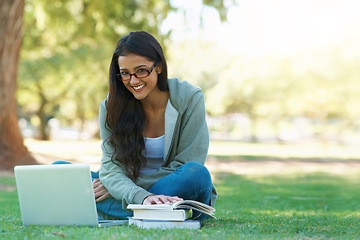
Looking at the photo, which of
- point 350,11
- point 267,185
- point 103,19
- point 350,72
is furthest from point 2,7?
point 350,72

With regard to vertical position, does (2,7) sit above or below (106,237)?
above

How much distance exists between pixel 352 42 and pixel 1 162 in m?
18.5

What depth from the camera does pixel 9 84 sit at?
9.79m

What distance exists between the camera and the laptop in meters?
2.95

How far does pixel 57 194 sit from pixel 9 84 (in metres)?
7.36

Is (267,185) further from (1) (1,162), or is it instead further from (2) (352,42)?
(2) (352,42)

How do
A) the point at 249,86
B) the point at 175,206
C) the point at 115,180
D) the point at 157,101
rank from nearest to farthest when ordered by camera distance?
1. the point at 175,206
2. the point at 115,180
3. the point at 157,101
4. the point at 249,86

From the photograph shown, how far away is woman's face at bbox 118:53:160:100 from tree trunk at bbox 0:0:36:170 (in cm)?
687

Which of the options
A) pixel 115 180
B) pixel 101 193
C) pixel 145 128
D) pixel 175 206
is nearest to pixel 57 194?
pixel 115 180

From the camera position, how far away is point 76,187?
9.78 feet

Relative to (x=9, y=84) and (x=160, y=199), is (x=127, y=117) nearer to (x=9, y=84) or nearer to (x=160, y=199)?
(x=160, y=199)

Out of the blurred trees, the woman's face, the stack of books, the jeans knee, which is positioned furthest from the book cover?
the blurred trees

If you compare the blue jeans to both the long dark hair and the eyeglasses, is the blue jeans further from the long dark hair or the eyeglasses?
the eyeglasses

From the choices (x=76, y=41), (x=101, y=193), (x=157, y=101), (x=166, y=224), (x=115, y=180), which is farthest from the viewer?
(x=76, y=41)
